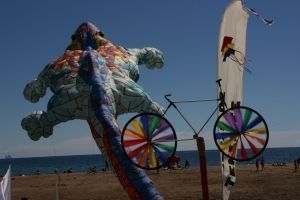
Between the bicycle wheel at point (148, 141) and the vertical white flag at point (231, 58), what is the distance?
149 centimetres

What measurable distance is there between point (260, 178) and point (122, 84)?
862 inches

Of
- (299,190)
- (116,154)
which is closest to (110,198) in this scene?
(299,190)

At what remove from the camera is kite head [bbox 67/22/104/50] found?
2047cm

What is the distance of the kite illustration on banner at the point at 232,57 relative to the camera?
34.6ft

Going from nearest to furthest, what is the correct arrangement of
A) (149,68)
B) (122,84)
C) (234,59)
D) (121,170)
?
1. (234,59)
2. (121,170)
3. (122,84)
4. (149,68)

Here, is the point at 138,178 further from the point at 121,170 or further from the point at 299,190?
the point at 299,190

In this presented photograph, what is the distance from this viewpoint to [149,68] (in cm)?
2270

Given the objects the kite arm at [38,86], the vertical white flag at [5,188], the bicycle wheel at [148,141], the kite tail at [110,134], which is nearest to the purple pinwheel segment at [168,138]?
the bicycle wheel at [148,141]

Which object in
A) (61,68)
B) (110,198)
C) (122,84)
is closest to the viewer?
(122,84)

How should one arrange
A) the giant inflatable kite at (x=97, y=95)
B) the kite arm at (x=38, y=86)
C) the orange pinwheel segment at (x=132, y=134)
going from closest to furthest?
the orange pinwheel segment at (x=132, y=134) < the giant inflatable kite at (x=97, y=95) < the kite arm at (x=38, y=86)

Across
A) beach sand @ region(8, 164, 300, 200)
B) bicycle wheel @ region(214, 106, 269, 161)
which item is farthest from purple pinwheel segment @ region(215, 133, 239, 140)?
beach sand @ region(8, 164, 300, 200)

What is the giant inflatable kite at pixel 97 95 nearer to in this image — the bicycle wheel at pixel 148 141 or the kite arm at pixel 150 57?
the kite arm at pixel 150 57

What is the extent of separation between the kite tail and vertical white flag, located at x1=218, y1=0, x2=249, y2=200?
391 centimetres

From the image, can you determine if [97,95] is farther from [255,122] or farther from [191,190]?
[191,190]
